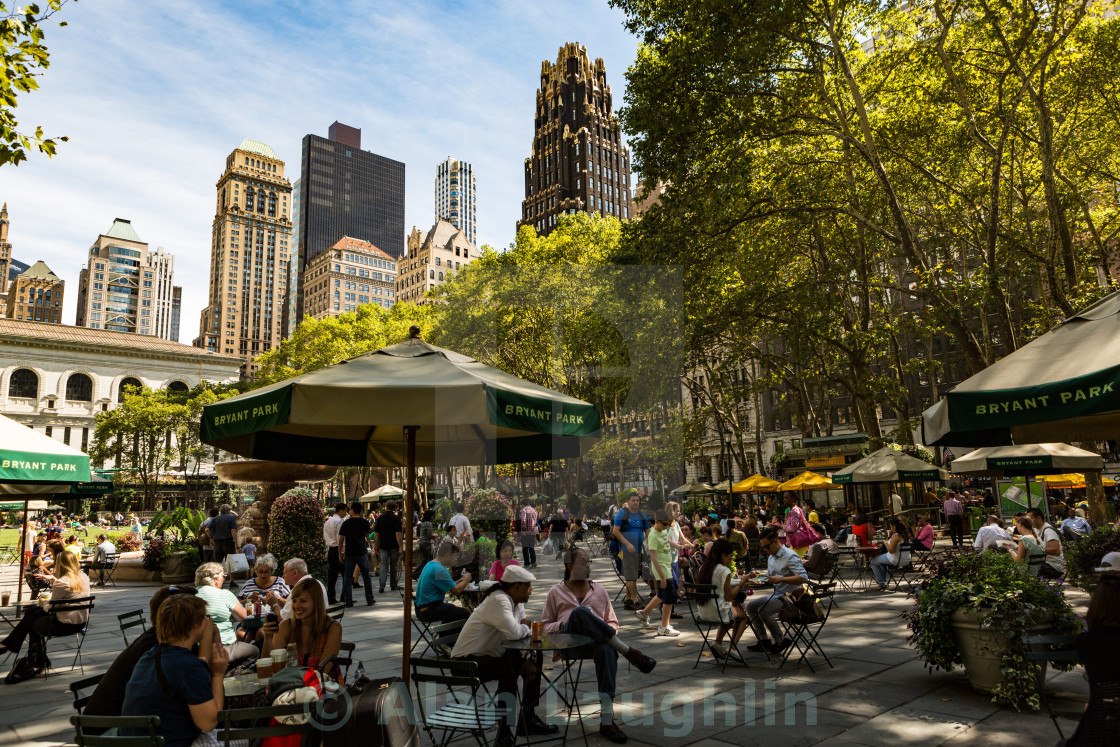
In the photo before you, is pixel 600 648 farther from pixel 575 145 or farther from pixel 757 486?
pixel 575 145

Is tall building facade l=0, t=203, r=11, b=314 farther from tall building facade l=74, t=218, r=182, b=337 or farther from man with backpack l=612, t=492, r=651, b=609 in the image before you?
man with backpack l=612, t=492, r=651, b=609

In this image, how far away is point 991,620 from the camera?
223 inches

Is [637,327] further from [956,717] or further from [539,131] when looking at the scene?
[539,131]

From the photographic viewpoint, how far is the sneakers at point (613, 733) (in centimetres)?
532

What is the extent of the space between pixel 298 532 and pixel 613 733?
11.2 m

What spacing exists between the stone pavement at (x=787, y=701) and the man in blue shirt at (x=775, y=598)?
308 millimetres

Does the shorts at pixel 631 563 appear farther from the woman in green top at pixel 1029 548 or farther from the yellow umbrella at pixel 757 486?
the yellow umbrella at pixel 757 486

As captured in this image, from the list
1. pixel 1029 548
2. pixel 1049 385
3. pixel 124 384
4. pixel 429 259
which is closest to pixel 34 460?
pixel 1049 385

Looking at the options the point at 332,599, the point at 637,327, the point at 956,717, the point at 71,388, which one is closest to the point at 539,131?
the point at 71,388

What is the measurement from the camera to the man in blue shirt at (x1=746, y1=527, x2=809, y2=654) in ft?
24.6

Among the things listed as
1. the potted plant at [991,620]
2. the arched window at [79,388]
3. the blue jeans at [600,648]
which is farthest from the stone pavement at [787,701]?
the arched window at [79,388]

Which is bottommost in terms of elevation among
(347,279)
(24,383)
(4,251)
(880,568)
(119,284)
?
(880,568)

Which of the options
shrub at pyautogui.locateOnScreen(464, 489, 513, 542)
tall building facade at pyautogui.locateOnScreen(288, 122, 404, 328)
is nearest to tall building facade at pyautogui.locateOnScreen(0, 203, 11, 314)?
tall building facade at pyautogui.locateOnScreen(288, 122, 404, 328)

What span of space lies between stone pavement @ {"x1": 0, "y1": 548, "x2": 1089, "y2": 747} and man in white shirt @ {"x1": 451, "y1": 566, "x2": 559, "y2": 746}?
563 millimetres
